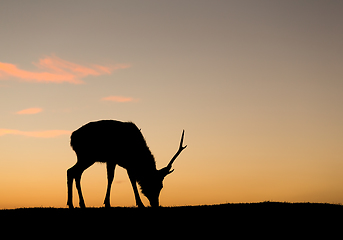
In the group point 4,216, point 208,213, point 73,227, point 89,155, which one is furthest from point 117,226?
point 89,155

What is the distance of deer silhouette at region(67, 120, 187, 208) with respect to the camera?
1786 cm

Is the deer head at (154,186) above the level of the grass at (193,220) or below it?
above

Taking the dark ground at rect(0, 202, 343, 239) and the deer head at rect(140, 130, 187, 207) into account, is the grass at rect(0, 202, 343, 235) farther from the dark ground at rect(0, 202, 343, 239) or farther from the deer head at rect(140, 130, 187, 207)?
the deer head at rect(140, 130, 187, 207)

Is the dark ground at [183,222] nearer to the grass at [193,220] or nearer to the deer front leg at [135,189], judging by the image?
the grass at [193,220]

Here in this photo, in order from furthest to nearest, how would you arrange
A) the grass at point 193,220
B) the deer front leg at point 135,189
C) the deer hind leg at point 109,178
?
the deer front leg at point 135,189 < the deer hind leg at point 109,178 < the grass at point 193,220

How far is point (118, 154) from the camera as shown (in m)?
18.4

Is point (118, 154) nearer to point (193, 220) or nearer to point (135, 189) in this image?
point (135, 189)

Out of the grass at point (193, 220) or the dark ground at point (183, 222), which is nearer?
the dark ground at point (183, 222)

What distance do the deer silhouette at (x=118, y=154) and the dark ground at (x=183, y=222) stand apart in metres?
3.24

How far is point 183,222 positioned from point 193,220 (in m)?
Answer: 0.41

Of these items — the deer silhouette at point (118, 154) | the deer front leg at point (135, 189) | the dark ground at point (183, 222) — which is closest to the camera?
the dark ground at point (183, 222)

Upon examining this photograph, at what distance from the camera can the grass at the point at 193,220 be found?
11883 millimetres

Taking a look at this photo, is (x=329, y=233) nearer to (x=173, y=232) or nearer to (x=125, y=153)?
(x=173, y=232)

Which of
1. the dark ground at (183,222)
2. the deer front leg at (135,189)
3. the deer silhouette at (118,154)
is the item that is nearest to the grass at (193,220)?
the dark ground at (183,222)
